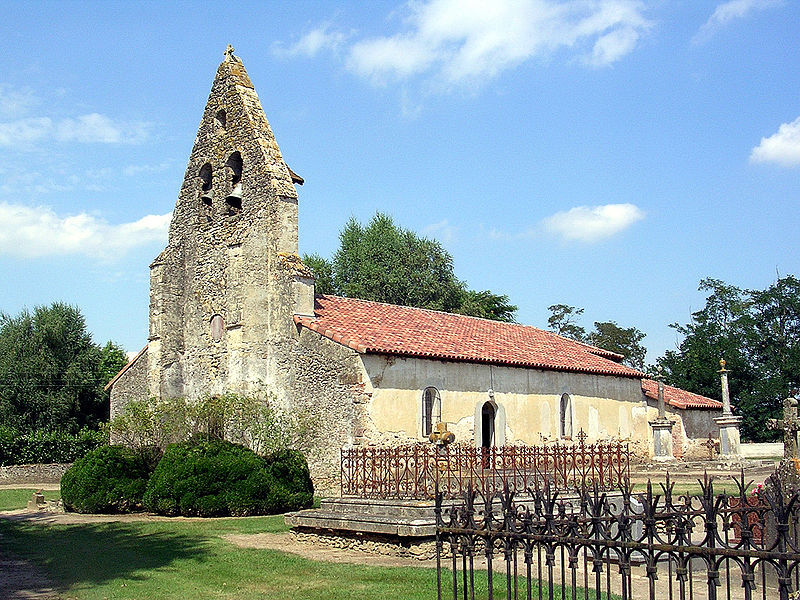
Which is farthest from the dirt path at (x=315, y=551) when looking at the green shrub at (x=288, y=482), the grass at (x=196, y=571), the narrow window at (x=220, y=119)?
the narrow window at (x=220, y=119)

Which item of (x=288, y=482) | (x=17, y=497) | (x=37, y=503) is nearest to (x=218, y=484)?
(x=288, y=482)

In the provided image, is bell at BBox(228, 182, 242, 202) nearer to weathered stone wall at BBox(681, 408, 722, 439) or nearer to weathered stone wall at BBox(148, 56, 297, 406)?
weathered stone wall at BBox(148, 56, 297, 406)

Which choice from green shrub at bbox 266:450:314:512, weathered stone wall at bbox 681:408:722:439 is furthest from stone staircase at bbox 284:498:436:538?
weathered stone wall at bbox 681:408:722:439

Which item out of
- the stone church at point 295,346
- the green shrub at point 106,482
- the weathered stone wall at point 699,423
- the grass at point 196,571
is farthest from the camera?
the weathered stone wall at point 699,423

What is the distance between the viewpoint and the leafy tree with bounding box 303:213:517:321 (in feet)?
166

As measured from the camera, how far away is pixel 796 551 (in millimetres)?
4812

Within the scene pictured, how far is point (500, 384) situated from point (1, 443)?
24447mm

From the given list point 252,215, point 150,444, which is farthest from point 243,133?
point 150,444

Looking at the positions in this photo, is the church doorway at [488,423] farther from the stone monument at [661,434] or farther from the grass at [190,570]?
the grass at [190,570]

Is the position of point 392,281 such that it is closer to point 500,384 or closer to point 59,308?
point 59,308

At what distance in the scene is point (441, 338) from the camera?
2638cm

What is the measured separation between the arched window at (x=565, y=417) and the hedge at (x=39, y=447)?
69.2 ft

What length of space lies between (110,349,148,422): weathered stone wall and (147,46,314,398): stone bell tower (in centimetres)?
47

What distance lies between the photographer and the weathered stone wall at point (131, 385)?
2906cm
